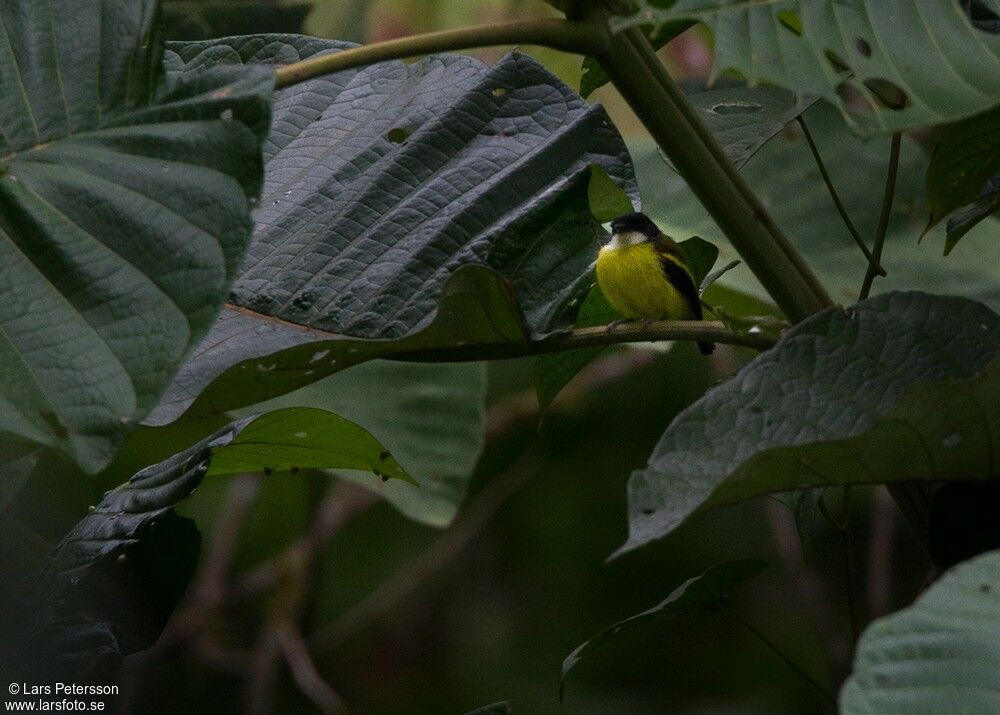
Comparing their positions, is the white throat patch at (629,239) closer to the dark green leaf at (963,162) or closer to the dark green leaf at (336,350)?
the dark green leaf at (963,162)

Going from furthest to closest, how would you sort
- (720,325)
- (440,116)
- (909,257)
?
(909,257) < (440,116) < (720,325)

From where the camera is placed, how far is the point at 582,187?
129 cm

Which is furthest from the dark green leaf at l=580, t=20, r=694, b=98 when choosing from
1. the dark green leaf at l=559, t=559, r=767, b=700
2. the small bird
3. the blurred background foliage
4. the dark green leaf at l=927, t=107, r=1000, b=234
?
the blurred background foliage

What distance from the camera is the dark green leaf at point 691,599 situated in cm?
125

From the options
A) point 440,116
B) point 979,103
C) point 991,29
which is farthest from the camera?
point 440,116

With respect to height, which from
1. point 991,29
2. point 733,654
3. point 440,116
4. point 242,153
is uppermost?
point 991,29

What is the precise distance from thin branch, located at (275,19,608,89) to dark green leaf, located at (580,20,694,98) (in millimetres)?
272

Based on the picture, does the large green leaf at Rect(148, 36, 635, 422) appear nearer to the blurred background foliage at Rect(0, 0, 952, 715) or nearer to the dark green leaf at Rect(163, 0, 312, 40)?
the dark green leaf at Rect(163, 0, 312, 40)

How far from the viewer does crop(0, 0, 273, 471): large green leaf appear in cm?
97

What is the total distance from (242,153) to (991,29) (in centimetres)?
91

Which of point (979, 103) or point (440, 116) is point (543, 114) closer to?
point (440, 116)

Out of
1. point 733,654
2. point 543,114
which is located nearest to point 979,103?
point 543,114

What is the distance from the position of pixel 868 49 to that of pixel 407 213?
22.7 inches

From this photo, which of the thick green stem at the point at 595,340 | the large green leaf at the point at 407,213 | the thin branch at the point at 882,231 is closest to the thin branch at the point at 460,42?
the large green leaf at the point at 407,213
